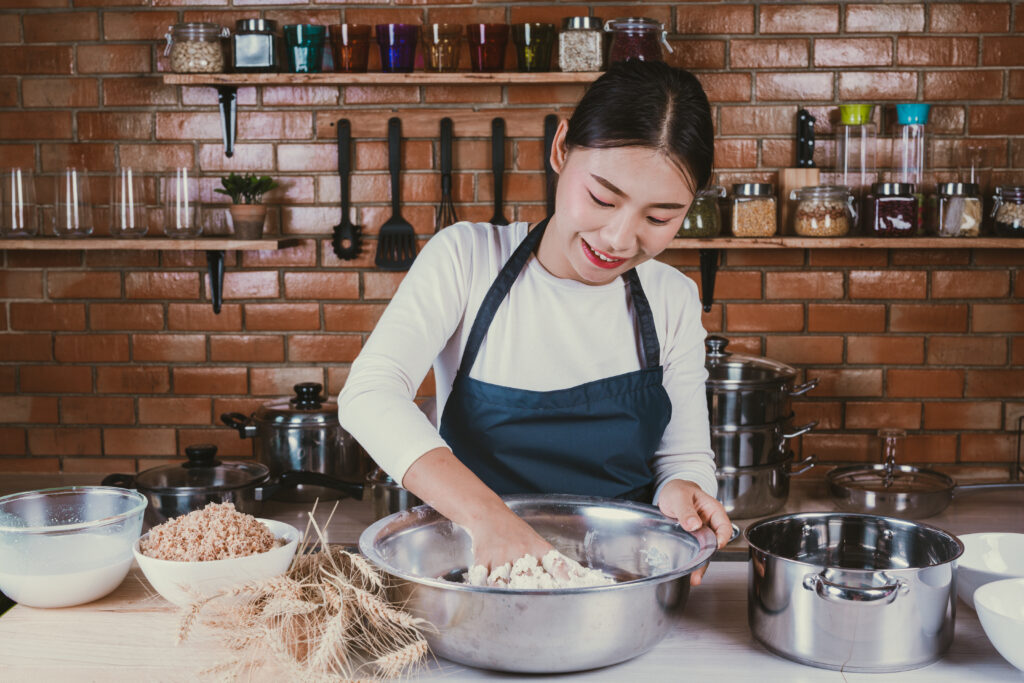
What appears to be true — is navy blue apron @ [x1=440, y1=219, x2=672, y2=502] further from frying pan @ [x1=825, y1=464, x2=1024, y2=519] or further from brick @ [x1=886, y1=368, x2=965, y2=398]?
brick @ [x1=886, y1=368, x2=965, y2=398]

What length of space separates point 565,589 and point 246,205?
177cm

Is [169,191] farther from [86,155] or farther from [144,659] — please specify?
[144,659]

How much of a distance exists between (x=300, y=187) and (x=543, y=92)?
699 millimetres

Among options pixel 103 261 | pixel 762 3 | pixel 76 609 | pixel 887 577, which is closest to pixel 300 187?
pixel 103 261

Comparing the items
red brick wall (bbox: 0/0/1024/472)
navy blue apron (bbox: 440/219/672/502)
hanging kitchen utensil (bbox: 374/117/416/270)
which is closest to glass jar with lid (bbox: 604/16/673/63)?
red brick wall (bbox: 0/0/1024/472)

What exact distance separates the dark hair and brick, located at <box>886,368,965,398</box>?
142 centimetres

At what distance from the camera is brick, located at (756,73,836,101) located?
259cm

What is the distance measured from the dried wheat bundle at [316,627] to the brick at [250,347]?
1.59 meters

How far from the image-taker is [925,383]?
2.66 meters

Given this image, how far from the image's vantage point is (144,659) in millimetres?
1139

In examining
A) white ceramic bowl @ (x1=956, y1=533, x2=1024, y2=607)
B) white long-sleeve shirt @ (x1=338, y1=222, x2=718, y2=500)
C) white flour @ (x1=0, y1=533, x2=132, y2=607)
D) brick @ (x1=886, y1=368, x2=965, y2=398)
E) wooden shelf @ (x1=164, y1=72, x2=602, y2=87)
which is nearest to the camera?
white flour @ (x1=0, y1=533, x2=132, y2=607)

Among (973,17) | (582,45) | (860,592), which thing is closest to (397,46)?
(582,45)

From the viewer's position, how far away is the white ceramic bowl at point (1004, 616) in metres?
1.05

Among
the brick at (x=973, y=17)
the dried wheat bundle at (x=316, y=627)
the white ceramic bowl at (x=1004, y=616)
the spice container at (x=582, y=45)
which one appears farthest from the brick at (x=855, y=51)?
the dried wheat bundle at (x=316, y=627)
